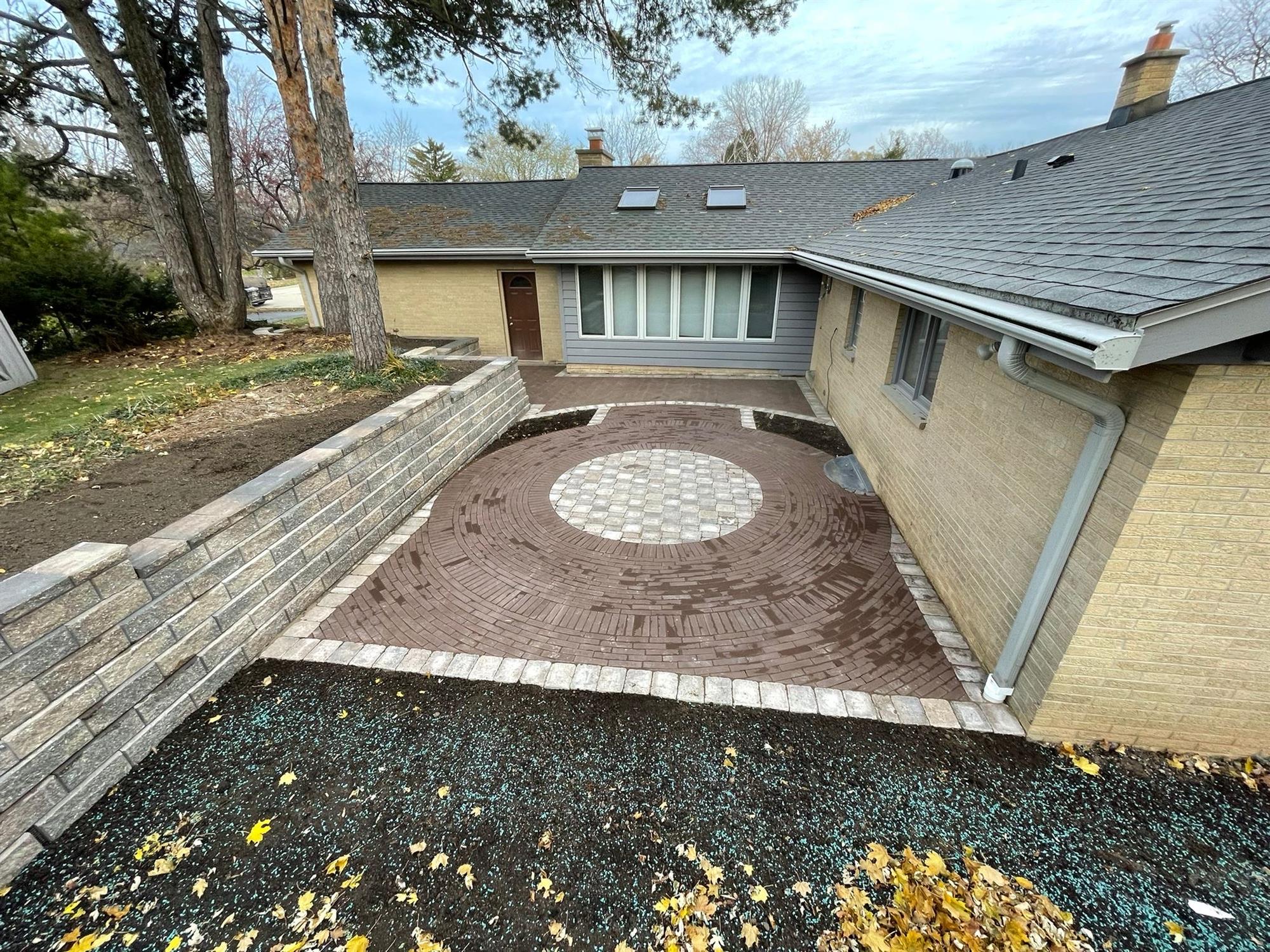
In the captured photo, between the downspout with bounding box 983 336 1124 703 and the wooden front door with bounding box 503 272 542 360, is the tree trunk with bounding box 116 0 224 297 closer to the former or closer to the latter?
the wooden front door with bounding box 503 272 542 360

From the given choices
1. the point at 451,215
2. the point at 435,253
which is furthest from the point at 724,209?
the point at 451,215

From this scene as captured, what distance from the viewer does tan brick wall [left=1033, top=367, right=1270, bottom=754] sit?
223cm

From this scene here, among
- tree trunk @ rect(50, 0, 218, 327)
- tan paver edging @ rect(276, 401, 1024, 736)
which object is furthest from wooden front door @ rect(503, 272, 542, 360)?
tan paver edging @ rect(276, 401, 1024, 736)

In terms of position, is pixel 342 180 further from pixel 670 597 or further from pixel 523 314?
pixel 523 314

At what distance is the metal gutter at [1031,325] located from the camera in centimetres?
190

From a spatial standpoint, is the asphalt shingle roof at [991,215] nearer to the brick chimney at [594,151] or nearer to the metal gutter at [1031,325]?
the metal gutter at [1031,325]

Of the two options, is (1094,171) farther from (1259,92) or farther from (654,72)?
(654,72)

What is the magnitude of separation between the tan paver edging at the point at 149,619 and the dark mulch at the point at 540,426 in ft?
9.45

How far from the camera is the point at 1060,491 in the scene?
114 inches

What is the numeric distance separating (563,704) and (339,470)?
10.2 feet

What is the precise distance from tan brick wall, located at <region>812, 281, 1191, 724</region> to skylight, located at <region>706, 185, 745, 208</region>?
7.58 m

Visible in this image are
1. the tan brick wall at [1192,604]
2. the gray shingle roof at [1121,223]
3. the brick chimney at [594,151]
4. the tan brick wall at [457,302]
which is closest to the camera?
the gray shingle roof at [1121,223]

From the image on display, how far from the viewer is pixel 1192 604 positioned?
2592 mm

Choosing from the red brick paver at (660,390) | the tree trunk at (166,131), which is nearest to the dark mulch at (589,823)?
the red brick paver at (660,390)
